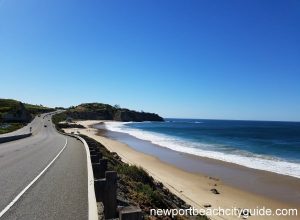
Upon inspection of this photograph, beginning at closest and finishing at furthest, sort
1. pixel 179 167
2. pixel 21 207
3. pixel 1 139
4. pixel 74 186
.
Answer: pixel 21 207 < pixel 74 186 < pixel 179 167 < pixel 1 139

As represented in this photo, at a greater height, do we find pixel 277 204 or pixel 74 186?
pixel 74 186

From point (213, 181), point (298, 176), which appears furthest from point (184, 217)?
point (298, 176)

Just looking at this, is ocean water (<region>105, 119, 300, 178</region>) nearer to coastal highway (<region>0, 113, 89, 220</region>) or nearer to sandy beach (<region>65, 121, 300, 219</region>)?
sandy beach (<region>65, 121, 300, 219</region>)

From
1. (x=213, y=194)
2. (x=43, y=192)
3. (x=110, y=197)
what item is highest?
(x=110, y=197)

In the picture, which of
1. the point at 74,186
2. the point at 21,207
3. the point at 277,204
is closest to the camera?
the point at 21,207

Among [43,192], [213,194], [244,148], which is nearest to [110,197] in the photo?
[43,192]

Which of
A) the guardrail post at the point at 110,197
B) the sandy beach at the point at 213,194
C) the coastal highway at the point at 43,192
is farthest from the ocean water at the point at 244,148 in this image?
the guardrail post at the point at 110,197

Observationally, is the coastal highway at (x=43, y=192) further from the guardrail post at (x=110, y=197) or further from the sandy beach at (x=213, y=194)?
the sandy beach at (x=213, y=194)

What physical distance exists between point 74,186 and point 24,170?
465 centimetres

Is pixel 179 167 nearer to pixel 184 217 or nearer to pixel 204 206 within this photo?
pixel 204 206

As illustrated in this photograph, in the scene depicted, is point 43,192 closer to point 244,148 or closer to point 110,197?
point 110,197

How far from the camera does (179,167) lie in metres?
30.1

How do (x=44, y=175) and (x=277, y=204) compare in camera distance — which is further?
(x=277, y=204)

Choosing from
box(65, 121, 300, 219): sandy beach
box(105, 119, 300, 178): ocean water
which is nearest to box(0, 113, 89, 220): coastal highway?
box(65, 121, 300, 219): sandy beach
